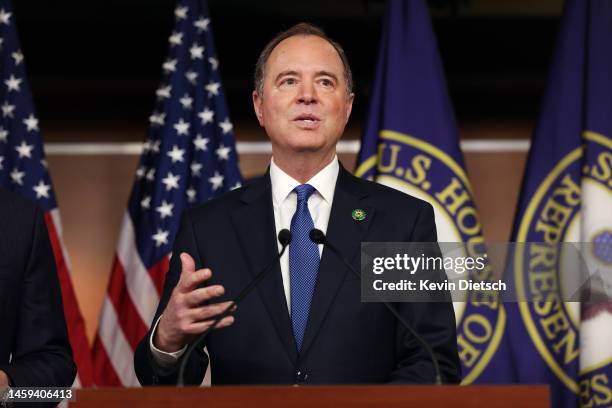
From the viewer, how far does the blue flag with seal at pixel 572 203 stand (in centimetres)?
350

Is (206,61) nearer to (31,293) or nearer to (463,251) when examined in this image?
(463,251)

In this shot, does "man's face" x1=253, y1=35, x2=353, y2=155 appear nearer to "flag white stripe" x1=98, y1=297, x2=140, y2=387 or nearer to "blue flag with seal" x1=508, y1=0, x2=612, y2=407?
"blue flag with seal" x1=508, y1=0, x2=612, y2=407

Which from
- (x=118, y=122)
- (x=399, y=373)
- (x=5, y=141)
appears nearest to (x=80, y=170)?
(x=118, y=122)

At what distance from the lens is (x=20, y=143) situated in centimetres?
376

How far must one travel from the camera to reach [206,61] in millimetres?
3912

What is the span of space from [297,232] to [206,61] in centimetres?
186

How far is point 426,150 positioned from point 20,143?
5.06ft

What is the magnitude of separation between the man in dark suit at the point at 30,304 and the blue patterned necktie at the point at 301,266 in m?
0.54

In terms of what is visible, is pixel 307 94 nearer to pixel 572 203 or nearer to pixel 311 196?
pixel 311 196

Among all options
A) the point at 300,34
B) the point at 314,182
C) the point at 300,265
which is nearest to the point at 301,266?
the point at 300,265

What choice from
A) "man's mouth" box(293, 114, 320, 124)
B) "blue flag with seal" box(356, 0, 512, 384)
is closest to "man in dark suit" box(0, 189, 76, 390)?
"man's mouth" box(293, 114, 320, 124)

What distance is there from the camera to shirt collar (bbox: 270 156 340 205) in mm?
2292

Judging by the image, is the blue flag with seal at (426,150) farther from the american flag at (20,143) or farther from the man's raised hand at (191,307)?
the man's raised hand at (191,307)

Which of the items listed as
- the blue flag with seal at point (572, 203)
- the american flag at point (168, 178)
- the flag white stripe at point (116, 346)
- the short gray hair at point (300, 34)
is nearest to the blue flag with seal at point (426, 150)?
the blue flag with seal at point (572, 203)
